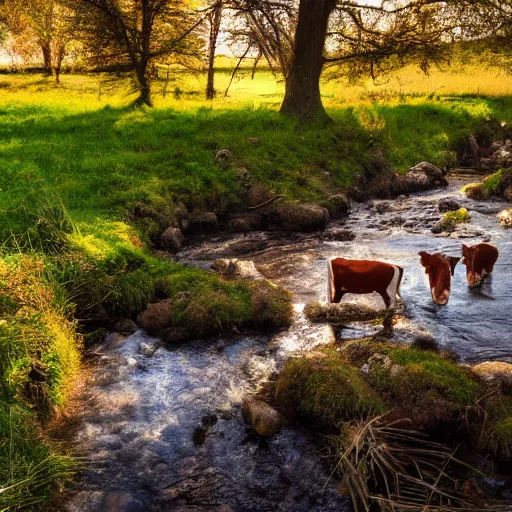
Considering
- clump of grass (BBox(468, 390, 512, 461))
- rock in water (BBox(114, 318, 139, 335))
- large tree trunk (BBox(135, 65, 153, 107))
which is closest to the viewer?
clump of grass (BBox(468, 390, 512, 461))

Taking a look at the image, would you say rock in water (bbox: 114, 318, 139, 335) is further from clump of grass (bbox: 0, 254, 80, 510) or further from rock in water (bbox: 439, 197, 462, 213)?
rock in water (bbox: 439, 197, 462, 213)

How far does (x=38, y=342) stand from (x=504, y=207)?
522 inches

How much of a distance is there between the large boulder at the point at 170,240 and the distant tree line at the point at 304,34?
9.24 meters

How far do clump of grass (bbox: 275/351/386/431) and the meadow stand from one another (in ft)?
6.40

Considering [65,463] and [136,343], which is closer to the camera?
[65,463]

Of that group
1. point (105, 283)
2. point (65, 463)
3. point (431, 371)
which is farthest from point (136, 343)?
point (431, 371)

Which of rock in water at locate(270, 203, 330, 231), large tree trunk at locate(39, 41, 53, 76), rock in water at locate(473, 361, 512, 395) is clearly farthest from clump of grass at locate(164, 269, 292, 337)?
large tree trunk at locate(39, 41, 53, 76)

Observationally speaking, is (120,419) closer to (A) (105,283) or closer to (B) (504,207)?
(A) (105,283)

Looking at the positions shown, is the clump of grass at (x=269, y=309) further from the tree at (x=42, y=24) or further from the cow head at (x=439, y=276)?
the tree at (x=42, y=24)

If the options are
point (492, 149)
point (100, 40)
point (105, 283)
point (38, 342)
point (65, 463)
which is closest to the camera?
point (65, 463)

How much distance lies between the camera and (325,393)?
6.38m

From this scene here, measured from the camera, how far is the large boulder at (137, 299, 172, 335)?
856 cm

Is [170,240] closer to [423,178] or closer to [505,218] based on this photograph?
[505,218]

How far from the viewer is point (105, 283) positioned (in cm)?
892
